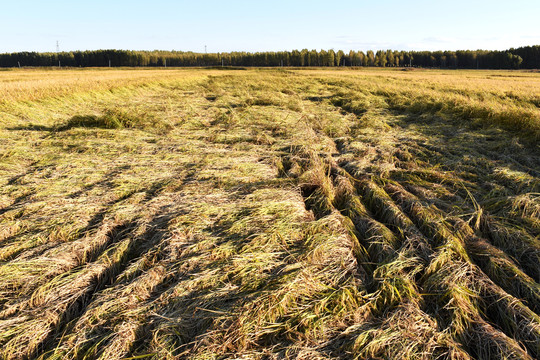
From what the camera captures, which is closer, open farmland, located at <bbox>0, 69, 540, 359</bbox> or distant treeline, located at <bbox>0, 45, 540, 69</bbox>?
open farmland, located at <bbox>0, 69, 540, 359</bbox>

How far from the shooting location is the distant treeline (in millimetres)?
74875

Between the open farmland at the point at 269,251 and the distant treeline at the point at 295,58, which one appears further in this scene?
the distant treeline at the point at 295,58

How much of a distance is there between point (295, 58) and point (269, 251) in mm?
94082

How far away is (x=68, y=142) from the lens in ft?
18.6

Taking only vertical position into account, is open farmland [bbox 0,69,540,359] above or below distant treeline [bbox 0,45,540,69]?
below

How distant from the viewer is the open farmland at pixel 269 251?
5.89 ft

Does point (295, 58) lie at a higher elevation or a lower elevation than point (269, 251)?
higher

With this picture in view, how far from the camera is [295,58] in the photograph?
8769 cm

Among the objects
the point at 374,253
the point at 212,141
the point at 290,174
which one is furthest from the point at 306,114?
the point at 374,253

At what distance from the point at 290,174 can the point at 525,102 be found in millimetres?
9750

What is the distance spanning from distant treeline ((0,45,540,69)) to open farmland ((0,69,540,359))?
88.7m

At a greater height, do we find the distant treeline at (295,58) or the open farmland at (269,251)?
the distant treeline at (295,58)

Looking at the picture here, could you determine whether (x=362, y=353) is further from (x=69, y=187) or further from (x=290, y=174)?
(x=69, y=187)

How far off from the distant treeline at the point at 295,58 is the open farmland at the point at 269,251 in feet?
291
